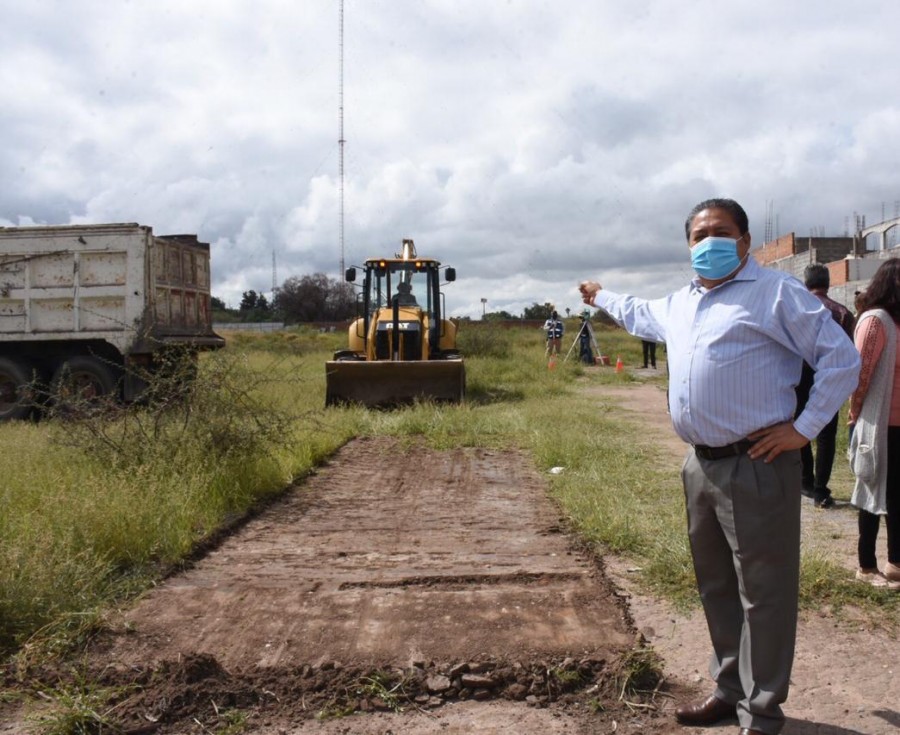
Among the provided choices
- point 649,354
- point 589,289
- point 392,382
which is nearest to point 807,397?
point 589,289

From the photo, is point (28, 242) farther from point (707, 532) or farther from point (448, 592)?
point (707, 532)

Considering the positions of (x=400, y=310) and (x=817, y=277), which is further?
(x=400, y=310)

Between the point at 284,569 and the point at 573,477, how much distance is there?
10.5 ft

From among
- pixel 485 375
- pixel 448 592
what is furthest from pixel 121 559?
pixel 485 375

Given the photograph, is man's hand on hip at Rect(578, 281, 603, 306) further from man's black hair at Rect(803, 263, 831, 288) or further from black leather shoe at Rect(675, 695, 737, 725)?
man's black hair at Rect(803, 263, 831, 288)

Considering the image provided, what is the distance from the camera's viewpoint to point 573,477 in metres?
7.45

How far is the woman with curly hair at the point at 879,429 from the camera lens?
442 centimetres

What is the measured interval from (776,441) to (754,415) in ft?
0.36

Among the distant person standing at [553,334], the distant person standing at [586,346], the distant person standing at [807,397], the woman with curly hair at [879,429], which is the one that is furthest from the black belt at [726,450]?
the distant person standing at [586,346]

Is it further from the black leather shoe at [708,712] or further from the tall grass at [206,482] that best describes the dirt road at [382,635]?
the tall grass at [206,482]

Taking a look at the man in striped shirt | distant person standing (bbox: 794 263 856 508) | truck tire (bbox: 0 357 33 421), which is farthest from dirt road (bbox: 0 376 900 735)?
truck tire (bbox: 0 357 33 421)

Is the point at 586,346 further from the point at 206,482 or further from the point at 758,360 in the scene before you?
the point at 758,360

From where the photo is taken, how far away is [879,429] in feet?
14.5

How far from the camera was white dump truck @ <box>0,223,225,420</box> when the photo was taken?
1218 centimetres
